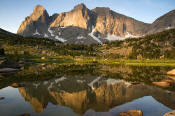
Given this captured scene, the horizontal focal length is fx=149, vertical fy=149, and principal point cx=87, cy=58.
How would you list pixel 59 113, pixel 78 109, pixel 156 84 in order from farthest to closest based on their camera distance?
pixel 156 84 → pixel 78 109 → pixel 59 113

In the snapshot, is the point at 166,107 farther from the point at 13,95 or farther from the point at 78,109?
the point at 13,95

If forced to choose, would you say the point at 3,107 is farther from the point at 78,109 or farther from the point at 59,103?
the point at 78,109

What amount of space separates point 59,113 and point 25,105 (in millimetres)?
7699

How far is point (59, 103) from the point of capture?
90.3ft

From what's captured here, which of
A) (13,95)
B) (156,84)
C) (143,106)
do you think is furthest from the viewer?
(156,84)

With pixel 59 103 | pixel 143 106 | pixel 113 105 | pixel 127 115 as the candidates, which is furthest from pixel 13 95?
pixel 143 106

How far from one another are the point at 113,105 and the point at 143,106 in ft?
17.4

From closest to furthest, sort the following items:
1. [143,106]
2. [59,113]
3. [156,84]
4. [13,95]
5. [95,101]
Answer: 1. [59,113]
2. [143,106]
3. [95,101]
4. [13,95]
5. [156,84]

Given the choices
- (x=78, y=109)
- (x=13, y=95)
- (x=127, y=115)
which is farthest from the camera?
(x=13, y=95)

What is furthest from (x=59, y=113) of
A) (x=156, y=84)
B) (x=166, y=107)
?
(x=156, y=84)

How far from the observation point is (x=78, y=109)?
24406 mm

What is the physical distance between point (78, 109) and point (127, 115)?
311 inches

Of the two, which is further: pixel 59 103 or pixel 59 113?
pixel 59 103

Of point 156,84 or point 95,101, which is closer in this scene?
point 95,101
